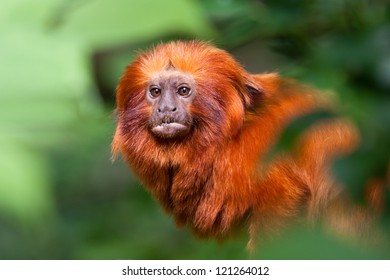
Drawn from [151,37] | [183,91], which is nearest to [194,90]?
[183,91]

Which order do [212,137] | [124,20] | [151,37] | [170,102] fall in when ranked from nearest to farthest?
[124,20] < [151,37] < [170,102] < [212,137]

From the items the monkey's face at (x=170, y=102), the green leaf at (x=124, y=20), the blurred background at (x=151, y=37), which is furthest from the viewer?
the monkey's face at (x=170, y=102)

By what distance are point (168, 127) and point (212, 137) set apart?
0.60 feet

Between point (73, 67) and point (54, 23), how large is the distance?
7 centimetres

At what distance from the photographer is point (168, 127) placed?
8.42ft

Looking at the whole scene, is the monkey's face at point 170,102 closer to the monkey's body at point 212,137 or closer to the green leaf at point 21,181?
the monkey's body at point 212,137

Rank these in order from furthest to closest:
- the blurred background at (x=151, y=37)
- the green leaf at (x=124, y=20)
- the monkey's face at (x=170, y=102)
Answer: the monkey's face at (x=170, y=102) < the green leaf at (x=124, y=20) < the blurred background at (x=151, y=37)

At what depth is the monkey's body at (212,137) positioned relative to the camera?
2574 mm

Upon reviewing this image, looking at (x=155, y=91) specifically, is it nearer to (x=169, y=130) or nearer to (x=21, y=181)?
(x=169, y=130)

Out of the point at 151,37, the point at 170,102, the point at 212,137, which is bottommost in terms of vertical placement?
the point at 212,137

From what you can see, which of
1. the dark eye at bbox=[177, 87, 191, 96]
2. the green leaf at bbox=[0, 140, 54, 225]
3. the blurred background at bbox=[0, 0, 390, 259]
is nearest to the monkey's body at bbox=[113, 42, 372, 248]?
the dark eye at bbox=[177, 87, 191, 96]

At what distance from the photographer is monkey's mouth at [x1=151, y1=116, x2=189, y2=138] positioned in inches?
101

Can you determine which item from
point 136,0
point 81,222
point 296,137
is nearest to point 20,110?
point 136,0

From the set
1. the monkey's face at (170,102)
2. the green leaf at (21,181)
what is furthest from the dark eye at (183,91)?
the green leaf at (21,181)
